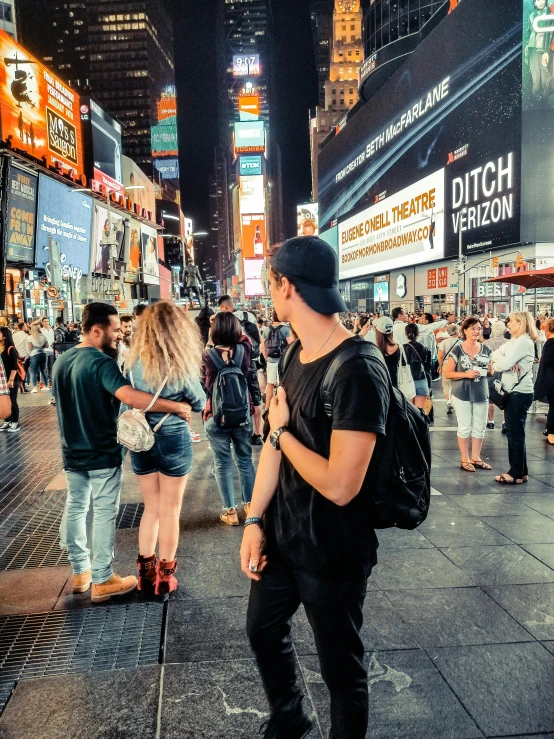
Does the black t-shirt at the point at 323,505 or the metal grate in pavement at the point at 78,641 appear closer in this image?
the black t-shirt at the point at 323,505

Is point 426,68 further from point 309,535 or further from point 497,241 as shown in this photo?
point 309,535

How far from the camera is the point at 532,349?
648 cm

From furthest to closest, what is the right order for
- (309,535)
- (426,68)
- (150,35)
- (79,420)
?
(150,35) < (426,68) < (79,420) < (309,535)

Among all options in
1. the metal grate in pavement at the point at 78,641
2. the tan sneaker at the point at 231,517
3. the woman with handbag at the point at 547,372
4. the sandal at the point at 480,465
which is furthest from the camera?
the woman with handbag at the point at 547,372

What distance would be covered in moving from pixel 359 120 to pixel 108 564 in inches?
2713

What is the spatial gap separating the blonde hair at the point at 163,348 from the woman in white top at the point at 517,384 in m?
4.14

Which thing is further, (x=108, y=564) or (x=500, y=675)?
(x=108, y=564)

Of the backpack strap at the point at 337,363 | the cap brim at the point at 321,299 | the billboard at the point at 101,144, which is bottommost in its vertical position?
the backpack strap at the point at 337,363

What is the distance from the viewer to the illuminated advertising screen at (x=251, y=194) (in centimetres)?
13050

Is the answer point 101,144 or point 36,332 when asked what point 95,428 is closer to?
point 36,332

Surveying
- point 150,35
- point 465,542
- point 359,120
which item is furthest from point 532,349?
point 150,35

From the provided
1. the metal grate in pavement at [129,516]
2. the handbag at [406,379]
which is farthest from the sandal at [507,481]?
the metal grate in pavement at [129,516]

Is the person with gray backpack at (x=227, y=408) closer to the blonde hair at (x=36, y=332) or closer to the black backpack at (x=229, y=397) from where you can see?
the black backpack at (x=229, y=397)

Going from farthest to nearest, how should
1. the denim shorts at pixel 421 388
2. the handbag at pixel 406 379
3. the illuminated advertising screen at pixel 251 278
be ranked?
the illuminated advertising screen at pixel 251 278 → the denim shorts at pixel 421 388 → the handbag at pixel 406 379
